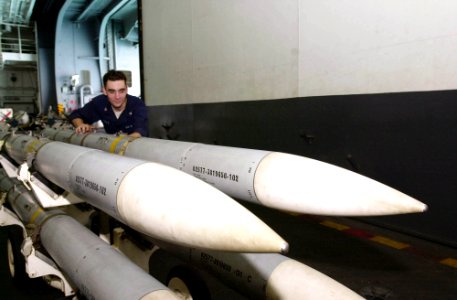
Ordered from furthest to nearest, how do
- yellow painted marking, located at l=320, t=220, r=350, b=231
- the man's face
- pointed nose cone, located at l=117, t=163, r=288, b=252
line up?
yellow painted marking, located at l=320, t=220, r=350, b=231, the man's face, pointed nose cone, located at l=117, t=163, r=288, b=252

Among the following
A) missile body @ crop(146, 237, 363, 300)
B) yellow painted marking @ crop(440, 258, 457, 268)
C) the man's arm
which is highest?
the man's arm

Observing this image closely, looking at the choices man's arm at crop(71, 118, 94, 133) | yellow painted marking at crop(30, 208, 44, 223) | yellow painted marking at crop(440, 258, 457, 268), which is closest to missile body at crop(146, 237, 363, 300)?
yellow painted marking at crop(30, 208, 44, 223)

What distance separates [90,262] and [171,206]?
93cm

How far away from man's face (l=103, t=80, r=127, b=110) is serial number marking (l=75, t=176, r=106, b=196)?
178cm

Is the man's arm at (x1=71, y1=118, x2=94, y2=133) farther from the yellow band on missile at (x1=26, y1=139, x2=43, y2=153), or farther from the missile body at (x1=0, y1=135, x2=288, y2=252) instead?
the missile body at (x1=0, y1=135, x2=288, y2=252)

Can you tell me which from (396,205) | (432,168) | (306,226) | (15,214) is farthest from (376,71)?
(15,214)

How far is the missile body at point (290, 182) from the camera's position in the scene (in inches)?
75.7

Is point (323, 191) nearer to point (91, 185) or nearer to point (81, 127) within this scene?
point (91, 185)

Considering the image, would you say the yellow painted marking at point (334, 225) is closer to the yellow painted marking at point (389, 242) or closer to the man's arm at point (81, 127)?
the yellow painted marking at point (389, 242)

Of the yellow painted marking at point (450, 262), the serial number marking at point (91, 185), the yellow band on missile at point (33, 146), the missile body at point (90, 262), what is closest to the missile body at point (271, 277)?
the missile body at point (90, 262)

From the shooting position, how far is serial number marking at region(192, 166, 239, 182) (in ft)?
7.98

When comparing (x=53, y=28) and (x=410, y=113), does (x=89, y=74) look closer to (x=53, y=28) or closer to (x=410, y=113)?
(x=53, y=28)

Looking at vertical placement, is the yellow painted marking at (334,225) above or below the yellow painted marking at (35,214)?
below

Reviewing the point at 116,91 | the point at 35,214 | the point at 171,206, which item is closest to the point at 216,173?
the point at 171,206
